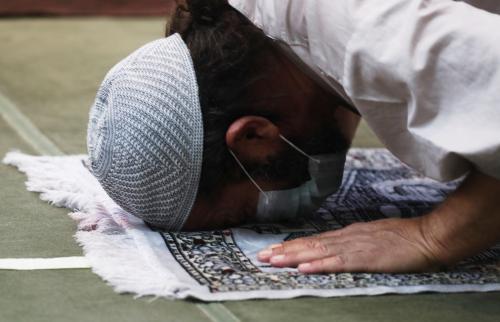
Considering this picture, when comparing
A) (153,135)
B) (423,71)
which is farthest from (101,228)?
(423,71)

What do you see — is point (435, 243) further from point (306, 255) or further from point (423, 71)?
point (423, 71)

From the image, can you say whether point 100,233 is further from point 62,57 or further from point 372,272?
point 62,57

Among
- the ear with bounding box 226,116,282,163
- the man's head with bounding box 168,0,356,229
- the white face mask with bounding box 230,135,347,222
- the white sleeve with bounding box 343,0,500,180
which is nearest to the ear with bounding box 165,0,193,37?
the man's head with bounding box 168,0,356,229

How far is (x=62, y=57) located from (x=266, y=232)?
250 centimetres

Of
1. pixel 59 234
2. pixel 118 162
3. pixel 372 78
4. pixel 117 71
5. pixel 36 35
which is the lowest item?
pixel 36 35

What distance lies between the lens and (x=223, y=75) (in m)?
2.30

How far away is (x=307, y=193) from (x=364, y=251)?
1.11ft

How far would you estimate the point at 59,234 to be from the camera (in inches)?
93.8

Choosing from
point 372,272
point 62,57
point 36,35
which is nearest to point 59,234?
point 372,272

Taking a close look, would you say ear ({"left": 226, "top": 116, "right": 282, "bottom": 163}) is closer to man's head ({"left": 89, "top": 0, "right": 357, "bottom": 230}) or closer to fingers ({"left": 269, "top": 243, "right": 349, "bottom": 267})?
man's head ({"left": 89, "top": 0, "right": 357, "bottom": 230})

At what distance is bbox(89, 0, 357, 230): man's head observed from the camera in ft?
7.41

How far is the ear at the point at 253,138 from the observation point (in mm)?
2297

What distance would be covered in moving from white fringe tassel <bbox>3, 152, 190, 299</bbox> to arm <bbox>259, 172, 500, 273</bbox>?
0.26 meters

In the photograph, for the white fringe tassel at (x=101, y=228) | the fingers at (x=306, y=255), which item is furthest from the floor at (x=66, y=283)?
the fingers at (x=306, y=255)
